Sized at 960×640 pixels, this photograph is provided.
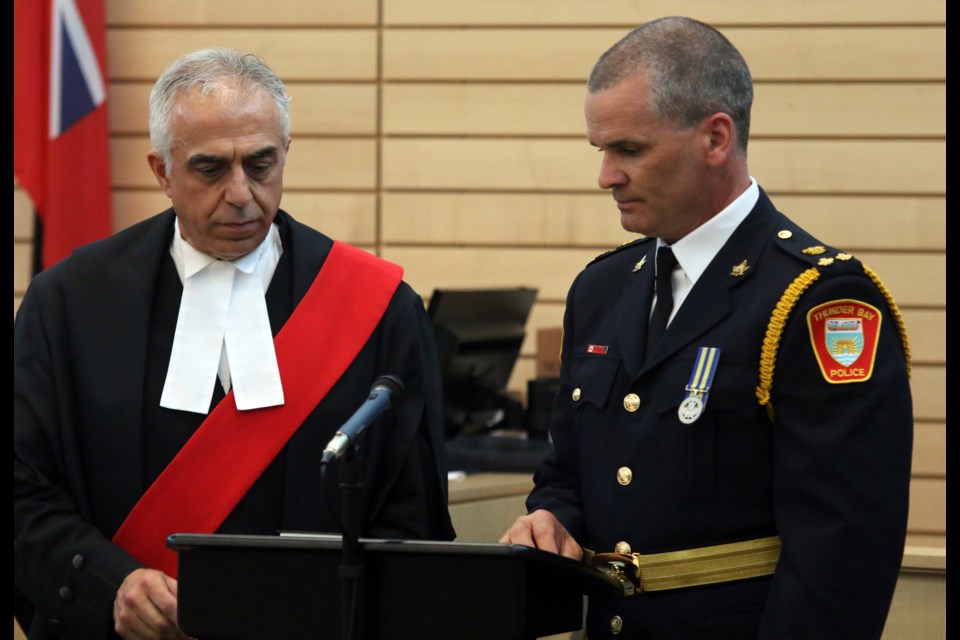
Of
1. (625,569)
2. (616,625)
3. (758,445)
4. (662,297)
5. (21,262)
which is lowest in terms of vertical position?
(616,625)

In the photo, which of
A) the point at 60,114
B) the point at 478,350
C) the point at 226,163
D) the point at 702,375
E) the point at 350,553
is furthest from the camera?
the point at 60,114

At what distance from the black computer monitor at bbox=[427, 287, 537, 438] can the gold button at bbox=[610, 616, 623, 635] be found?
2.69m

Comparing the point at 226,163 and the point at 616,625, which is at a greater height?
the point at 226,163

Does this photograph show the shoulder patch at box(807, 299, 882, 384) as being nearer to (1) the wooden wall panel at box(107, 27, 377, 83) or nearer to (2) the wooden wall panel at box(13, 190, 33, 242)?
(1) the wooden wall panel at box(107, 27, 377, 83)

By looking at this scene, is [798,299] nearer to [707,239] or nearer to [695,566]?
[707,239]

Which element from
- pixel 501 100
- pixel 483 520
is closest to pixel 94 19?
pixel 501 100

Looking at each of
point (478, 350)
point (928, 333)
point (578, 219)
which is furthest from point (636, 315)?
point (928, 333)

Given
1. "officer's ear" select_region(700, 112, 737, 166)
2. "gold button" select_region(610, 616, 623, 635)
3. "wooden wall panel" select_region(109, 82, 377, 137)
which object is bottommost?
"gold button" select_region(610, 616, 623, 635)

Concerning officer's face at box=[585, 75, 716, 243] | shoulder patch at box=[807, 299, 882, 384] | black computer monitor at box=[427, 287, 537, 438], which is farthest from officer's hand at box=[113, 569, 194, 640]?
black computer monitor at box=[427, 287, 537, 438]

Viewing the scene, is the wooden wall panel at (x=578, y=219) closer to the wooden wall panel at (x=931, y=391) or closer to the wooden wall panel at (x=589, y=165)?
the wooden wall panel at (x=589, y=165)

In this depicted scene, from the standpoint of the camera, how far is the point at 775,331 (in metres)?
2.03

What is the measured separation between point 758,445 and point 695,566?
0.72 feet

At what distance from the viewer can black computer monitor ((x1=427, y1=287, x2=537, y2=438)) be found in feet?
16.2

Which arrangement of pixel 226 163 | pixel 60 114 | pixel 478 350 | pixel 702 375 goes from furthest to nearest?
pixel 60 114, pixel 478 350, pixel 226 163, pixel 702 375
